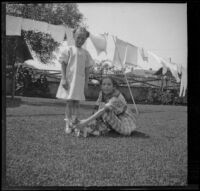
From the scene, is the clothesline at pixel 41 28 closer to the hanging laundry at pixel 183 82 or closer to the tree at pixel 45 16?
the tree at pixel 45 16

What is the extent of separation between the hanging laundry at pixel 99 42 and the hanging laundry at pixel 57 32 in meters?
0.31

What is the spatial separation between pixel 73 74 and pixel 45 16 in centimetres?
69

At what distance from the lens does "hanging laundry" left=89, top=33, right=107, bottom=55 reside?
3.56m

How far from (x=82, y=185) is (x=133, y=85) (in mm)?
1194

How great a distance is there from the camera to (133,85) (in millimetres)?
3656

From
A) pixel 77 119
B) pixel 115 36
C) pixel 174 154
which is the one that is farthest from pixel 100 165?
pixel 115 36

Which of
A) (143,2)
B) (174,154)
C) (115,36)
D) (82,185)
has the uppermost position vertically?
(143,2)

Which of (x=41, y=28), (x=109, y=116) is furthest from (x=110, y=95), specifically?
(x=41, y=28)

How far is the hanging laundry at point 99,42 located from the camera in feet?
11.7

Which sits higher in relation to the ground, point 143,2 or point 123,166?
point 143,2

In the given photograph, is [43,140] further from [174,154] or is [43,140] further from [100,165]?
[174,154]

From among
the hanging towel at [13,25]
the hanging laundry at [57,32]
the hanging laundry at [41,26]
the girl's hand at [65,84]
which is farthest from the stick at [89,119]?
the hanging towel at [13,25]

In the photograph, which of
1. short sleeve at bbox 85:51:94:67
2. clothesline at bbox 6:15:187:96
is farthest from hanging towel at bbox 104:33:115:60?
short sleeve at bbox 85:51:94:67

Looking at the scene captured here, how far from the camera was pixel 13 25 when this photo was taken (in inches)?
136
